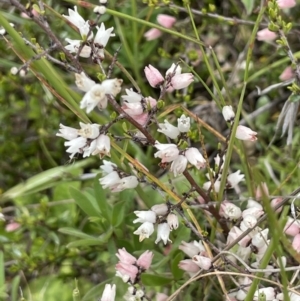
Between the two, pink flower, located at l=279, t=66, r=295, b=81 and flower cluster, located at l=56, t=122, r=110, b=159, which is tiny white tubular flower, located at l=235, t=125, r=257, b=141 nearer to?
flower cluster, located at l=56, t=122, r=110, b=159

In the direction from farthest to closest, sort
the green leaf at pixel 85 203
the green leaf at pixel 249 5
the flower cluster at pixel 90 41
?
the green leaf at pixel 249 5 → the green leaf at pixel 85 203 → the flower cluster at pixel 90 41

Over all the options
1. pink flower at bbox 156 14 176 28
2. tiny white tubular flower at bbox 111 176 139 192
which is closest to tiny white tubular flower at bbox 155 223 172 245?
tiny white tubular flower at bbox 111 176 139 192

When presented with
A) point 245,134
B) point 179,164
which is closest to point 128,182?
point 179,164

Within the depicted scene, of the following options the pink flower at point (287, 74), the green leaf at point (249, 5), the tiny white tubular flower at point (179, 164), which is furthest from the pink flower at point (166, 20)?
the tiny white tubular flower at point (179, 164)

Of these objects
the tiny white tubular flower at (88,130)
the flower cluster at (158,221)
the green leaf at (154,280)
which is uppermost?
the tiny white tubular flower at (88,130)

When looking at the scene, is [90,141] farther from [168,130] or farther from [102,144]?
[168,130]

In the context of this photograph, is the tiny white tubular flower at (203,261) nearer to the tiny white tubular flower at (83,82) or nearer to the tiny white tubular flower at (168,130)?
the tiny white tubular flower at (168,130)

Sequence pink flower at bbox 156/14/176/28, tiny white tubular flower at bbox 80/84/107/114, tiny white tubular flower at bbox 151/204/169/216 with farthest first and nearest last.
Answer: pink flower at bbox 156/14/176/28, tiny white tubular flower at bbox 151/204/169/216, tiny white tubular flower at bbox 80/84/107/114
